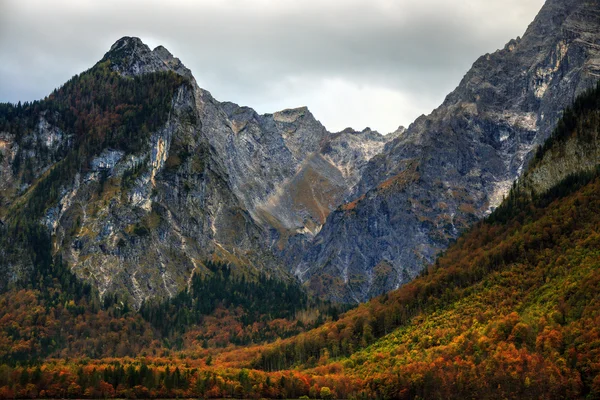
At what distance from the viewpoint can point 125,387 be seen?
196 meters

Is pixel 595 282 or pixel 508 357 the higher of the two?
pixel 595 282

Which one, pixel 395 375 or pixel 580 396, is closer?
pixel 580 396

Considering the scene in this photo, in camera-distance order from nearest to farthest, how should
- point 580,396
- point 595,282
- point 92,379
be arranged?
point 580,396 < point 595,282 < point 92,379

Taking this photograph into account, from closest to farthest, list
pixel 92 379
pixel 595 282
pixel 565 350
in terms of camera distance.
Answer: pixel 565 350, pixel 595 282, pixel 92 379

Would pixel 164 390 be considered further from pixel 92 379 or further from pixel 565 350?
pixel 565 350

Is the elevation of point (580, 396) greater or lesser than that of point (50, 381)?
lesser

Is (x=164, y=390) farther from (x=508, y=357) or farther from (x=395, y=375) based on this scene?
(x=508, y=357)

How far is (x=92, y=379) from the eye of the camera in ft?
641

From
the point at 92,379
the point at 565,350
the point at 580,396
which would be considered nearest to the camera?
the point at 580,396

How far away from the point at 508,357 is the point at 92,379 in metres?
113

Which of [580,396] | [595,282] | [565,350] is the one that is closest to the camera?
[580,396]

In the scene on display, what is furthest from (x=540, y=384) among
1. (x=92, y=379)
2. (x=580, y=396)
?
(x=92, y=379)

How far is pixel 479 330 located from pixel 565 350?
1301 inches

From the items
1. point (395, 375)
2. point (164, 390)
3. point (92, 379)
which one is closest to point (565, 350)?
point (395, 375)
